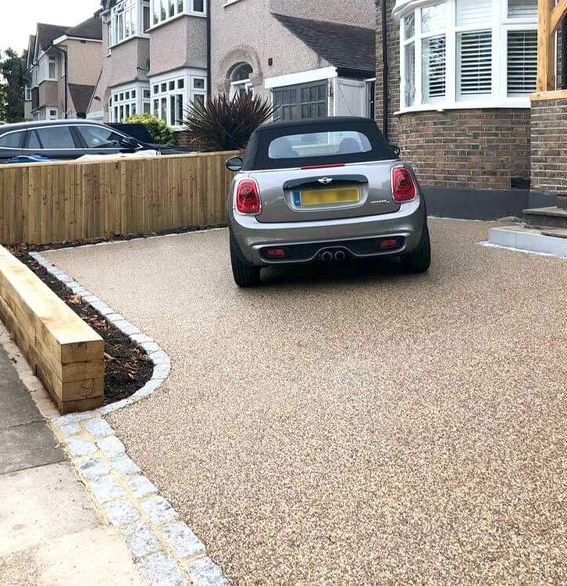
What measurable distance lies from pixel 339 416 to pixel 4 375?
249 cm

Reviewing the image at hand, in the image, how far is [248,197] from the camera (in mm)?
7082

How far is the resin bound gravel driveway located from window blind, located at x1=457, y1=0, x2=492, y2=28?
6.48m

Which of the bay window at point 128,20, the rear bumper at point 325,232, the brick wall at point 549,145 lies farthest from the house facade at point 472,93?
the bay window at point 128,20

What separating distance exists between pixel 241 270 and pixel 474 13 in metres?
7.49

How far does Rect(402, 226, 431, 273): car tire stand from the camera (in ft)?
24.4

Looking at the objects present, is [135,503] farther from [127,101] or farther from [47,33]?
[47,33]

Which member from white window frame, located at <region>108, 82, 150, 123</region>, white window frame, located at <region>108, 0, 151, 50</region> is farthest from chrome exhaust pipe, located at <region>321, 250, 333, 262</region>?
white window frame, located at <region>108, 82, 150, 123</region>

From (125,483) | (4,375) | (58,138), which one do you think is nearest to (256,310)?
(4,375)

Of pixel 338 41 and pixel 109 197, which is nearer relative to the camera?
pixel 109 197

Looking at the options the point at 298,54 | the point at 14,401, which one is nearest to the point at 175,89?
the point at 298,54

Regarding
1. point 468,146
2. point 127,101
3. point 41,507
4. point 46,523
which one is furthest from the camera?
point 127,101

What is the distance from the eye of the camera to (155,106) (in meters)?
26.6

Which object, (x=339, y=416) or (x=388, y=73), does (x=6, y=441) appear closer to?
(x=339, y=416)

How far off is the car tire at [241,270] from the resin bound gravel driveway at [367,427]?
6.0 inches
